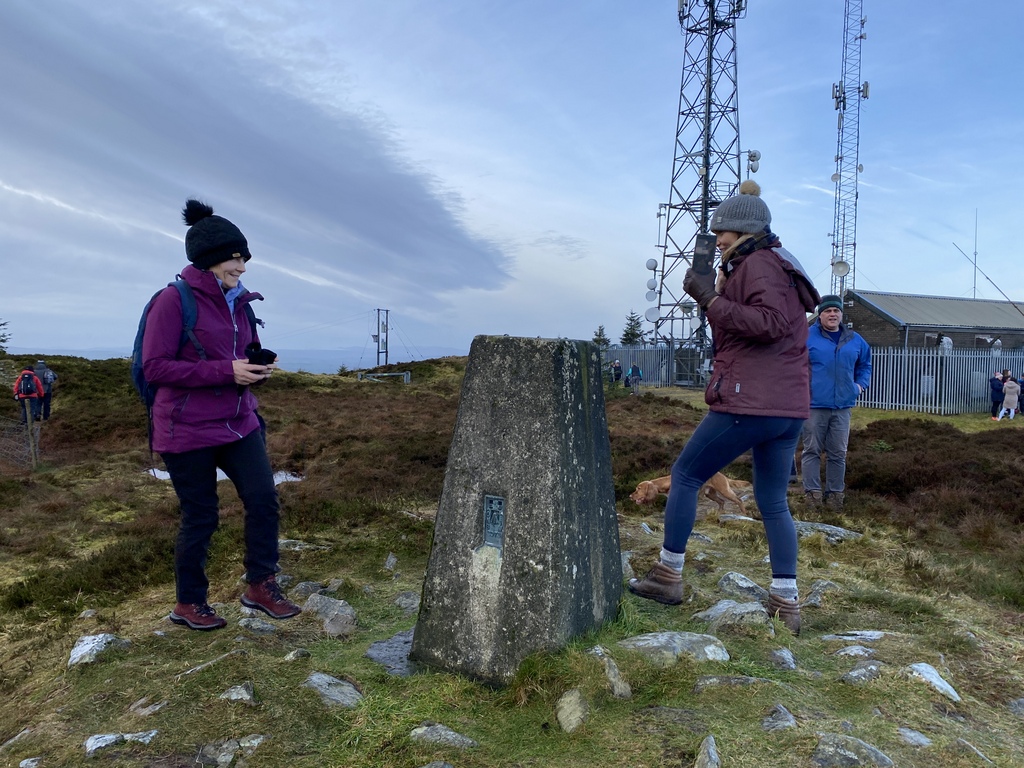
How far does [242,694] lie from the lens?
9.37ft

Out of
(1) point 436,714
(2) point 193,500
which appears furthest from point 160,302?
(1) point 436,714

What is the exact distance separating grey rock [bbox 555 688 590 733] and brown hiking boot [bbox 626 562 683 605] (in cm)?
125

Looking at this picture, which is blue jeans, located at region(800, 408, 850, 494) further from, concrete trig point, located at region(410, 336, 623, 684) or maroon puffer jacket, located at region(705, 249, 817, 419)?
concrete trig point, located at region(410, 336, 623, 684)

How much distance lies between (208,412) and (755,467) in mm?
2853

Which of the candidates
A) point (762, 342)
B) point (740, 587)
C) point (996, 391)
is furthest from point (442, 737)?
point (996, 391)

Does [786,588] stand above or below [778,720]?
above

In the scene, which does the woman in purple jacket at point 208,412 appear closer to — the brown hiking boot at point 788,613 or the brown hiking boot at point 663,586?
the brown hiking boot at point 663,586

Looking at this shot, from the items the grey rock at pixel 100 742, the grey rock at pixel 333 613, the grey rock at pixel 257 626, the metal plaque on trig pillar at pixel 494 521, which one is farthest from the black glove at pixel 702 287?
the grey rock at pixel 100 742

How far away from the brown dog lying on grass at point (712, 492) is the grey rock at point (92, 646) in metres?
5.41

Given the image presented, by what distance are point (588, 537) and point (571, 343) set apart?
92 cm

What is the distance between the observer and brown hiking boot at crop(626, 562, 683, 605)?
3.93 metres

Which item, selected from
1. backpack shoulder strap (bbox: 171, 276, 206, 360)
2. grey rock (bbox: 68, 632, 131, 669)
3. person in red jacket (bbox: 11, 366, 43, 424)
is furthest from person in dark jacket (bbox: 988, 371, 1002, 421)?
person in red jacket (bbox: 11, 366, 43, 424)

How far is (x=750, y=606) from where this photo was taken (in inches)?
142

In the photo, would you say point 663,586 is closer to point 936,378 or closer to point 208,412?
point 208,412
